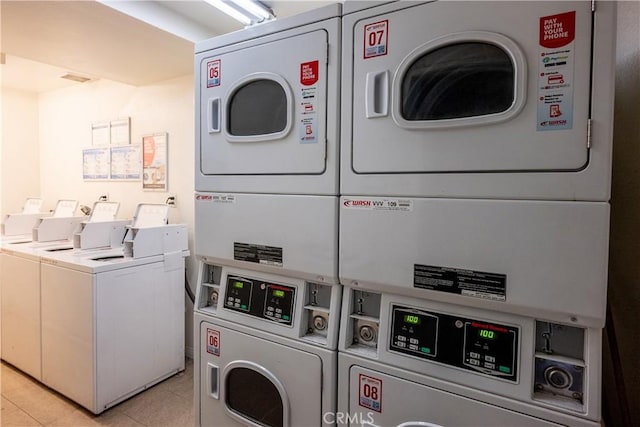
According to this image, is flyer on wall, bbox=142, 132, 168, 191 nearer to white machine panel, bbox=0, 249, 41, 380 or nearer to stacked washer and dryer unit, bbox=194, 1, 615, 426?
white machine panel, bbox=0, 249, 41, 380

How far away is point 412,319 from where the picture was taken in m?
1.08

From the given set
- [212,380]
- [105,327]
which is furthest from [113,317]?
[212,380]

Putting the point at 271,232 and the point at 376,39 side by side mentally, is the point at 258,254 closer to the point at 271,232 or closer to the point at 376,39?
the point at 271,232

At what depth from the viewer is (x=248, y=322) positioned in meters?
1.40

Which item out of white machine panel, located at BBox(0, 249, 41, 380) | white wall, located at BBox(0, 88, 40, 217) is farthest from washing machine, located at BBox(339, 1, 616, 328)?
white wall, located at BBox(0, 88, 40, 217)

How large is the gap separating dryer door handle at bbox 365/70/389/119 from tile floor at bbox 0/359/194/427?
2.30 meters

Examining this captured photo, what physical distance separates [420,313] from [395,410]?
0.32 m

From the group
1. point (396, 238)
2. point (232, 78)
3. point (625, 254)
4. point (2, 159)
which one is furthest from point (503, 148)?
point (2, 159)

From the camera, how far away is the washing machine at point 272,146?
1196 millimetres

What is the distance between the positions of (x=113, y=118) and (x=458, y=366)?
3912 mm

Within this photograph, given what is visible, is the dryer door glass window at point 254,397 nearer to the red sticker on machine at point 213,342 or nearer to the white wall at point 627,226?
the red sticker on machine at point 213,342

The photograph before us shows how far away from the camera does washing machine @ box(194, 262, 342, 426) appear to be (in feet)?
3.99

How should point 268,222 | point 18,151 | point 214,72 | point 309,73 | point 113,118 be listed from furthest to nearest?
point 18,151 → point 113,118 → point 214,72 → point 268,222 → point 309,73

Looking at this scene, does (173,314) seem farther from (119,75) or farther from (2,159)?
(2,159)
